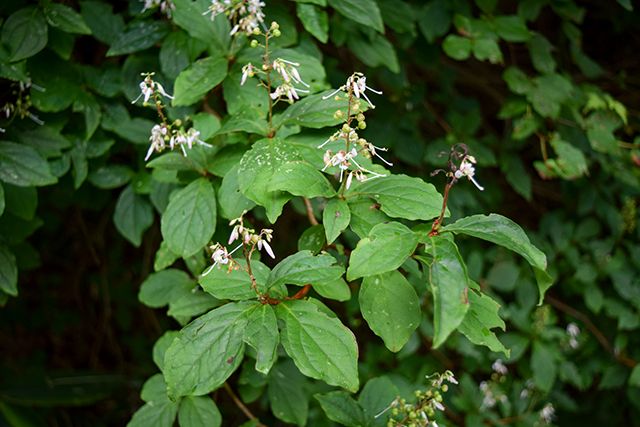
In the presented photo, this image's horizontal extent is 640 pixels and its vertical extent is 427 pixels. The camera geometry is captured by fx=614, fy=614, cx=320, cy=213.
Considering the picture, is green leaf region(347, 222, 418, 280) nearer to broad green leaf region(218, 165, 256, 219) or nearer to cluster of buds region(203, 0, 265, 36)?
broad green leaf region(218, 165, 256, 219)

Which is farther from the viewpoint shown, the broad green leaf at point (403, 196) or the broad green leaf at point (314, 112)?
the broad green leaf at point (314, 112)

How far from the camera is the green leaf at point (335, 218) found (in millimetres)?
1076

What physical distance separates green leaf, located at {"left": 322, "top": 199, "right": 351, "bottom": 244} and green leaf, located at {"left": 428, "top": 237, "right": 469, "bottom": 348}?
0.18 m

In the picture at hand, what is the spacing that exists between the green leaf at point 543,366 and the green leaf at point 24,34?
6.25 ft

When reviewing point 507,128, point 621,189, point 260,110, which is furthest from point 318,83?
point 621,189

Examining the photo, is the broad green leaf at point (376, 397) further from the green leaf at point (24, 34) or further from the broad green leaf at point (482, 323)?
the green leaf at point (24, 34)

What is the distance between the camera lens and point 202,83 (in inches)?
54.0

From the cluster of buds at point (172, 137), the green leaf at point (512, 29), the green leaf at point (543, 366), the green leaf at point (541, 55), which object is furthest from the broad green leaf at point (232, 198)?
the green leaf at point (543, 366)

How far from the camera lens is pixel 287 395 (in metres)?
1.58

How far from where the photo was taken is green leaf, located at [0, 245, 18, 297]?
1.53 m

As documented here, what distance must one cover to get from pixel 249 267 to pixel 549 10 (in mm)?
2159

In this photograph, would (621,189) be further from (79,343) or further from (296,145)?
(79,343)

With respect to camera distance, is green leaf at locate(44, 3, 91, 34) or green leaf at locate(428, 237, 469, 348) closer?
green leaf at locate(428, 237, 469, 348)

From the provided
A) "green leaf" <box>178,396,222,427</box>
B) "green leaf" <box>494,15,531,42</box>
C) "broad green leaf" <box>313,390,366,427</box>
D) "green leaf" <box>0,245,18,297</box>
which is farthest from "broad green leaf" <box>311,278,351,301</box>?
"green leaf" <box>494,15,531,42</box>
